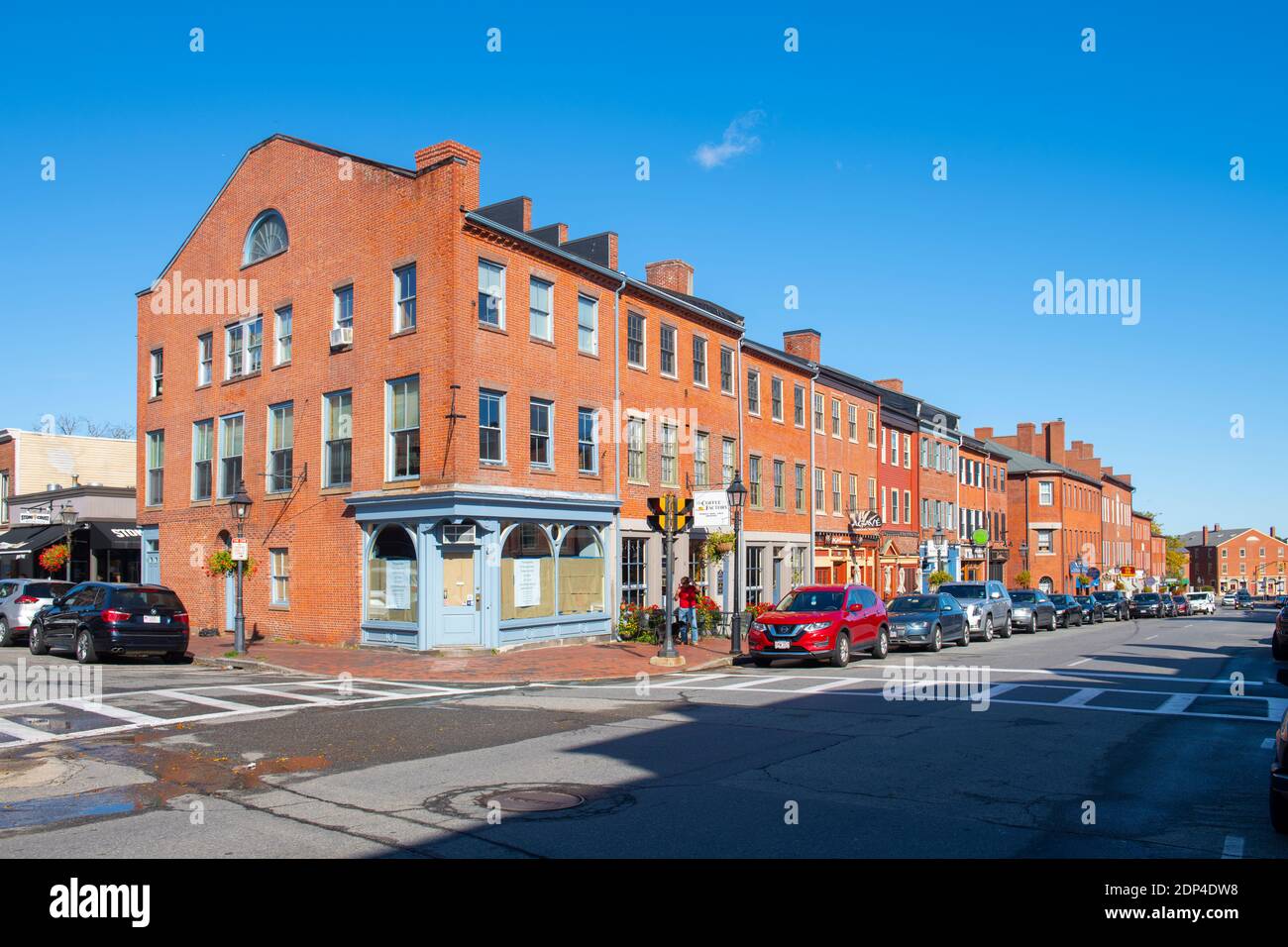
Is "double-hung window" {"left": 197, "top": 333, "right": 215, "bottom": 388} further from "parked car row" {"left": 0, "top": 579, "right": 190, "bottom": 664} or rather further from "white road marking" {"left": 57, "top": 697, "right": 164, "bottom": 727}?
"white road marking" {"left": 57, "top": 697, "right": 164, "bottom": 727}

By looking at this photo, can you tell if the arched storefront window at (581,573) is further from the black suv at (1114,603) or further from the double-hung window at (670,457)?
the black suv at (1114,603)

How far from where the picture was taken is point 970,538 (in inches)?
2368

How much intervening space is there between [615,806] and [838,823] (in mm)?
1784

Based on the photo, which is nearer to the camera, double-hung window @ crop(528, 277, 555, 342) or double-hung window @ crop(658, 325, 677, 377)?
double-hung window @ crop(528, 277, 555, 342)

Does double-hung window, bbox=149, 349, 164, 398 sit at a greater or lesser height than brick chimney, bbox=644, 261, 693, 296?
lesser

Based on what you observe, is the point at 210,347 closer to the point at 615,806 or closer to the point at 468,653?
the point at 468,653

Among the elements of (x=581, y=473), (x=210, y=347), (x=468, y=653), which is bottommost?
(x=468, y=653)

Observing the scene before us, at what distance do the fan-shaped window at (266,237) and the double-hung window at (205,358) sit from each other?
3128 mm

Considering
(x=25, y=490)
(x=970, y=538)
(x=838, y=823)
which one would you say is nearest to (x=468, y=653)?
(x=838, y=823)

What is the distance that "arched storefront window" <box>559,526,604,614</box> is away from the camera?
26344 mm

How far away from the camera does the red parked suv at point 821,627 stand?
2130 centimetres

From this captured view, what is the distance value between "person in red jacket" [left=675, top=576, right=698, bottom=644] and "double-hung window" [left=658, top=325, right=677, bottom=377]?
7.49m

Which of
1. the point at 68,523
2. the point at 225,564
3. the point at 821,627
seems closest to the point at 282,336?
the point at 225,564

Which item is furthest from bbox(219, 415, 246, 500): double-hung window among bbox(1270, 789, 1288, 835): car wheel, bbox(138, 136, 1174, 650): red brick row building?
bbox(1270, 789, 1288, 835): car wheel
